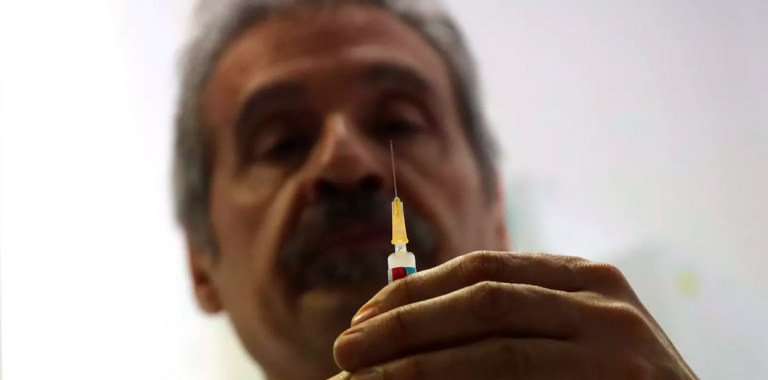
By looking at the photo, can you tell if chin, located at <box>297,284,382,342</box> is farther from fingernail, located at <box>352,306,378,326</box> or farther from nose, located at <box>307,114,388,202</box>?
fingernail, located at <box>352,306,378,326</box>

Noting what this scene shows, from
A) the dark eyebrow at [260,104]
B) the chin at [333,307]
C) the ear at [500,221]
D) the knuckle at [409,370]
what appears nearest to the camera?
the knuckle at [409,370]

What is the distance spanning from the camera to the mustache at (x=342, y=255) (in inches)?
30.0

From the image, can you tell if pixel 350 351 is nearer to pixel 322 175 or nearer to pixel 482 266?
pixel 482 266

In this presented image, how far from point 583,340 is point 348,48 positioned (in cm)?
60

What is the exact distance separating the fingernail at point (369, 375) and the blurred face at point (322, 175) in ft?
1.09

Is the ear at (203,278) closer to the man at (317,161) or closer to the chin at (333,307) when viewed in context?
the man at (317,161)

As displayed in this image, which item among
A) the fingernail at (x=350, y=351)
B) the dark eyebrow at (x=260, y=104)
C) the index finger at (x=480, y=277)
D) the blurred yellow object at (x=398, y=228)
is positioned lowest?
the fingernail at (x=350, y=351)

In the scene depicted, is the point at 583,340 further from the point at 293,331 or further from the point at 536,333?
the point at 293,331

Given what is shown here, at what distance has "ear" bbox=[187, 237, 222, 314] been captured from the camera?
3.11ft

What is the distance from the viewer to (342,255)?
762 millimetres

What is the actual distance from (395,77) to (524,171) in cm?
30

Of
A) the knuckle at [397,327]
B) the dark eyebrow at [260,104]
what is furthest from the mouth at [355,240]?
the knuckle at [397,327]

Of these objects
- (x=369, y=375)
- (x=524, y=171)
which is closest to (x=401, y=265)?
(x=369, y=375)

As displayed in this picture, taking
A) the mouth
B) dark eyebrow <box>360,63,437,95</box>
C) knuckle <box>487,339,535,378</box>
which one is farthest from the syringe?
dark eyebrow <box>360,63,437,95</box>
